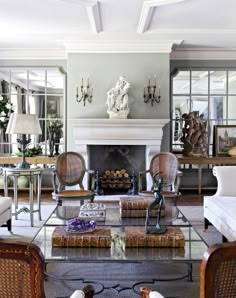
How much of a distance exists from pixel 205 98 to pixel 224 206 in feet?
12.6

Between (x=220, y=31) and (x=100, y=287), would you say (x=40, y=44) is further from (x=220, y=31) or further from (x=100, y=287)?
(x=100, y=287)

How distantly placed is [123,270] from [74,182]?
228cm

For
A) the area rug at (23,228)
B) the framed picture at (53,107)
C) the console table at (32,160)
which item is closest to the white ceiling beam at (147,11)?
the framed picture at (53,107)

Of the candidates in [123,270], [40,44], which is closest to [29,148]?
[40,44]

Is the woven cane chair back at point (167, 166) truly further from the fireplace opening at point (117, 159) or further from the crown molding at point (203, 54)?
the crown molding at point (203, 54)

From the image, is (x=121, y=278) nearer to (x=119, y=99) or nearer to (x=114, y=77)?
(x=119, y=99)

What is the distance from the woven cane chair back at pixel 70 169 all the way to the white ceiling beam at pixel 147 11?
2.04 m

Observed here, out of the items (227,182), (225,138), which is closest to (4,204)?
(227,182)

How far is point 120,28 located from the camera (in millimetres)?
5859

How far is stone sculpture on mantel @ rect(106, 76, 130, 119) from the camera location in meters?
6.58

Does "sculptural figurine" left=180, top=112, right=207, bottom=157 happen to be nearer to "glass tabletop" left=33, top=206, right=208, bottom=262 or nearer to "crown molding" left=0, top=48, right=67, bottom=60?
"crown molding" left=0, top=48, right=67, bottom=60

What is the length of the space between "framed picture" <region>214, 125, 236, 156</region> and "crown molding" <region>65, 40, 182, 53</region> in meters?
1.83

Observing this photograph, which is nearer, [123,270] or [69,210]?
[123,270]

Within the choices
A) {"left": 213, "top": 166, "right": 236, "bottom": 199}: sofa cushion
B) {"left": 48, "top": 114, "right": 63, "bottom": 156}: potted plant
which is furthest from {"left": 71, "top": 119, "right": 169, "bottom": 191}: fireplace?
{"left": 213, "top": 166, "right": 236, "bottom": 199}: sofa cushion
